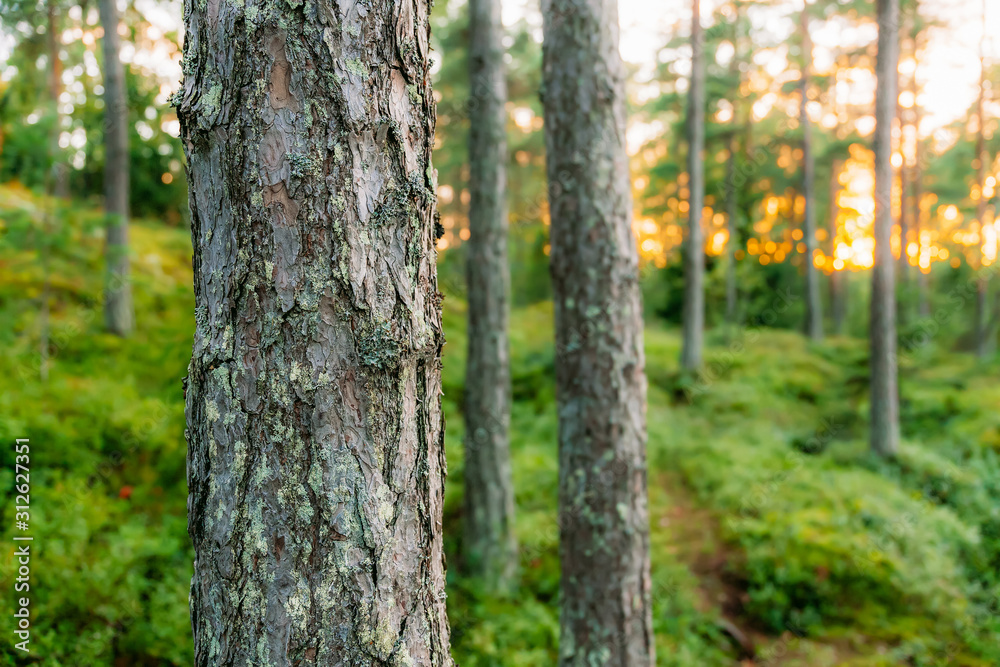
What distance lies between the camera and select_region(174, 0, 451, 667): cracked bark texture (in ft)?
3.96

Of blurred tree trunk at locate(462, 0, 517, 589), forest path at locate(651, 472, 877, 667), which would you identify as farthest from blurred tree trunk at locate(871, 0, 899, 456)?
blurred tree trunk at locate(462, 0, 517, 589)

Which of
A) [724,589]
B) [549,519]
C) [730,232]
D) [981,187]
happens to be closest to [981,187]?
[981,187]

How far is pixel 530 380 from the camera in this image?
42.6 feet

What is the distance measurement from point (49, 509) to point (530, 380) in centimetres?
912

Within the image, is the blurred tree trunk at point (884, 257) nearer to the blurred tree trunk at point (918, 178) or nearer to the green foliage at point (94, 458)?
the green foliage at point (94, 458)

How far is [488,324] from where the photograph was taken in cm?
647

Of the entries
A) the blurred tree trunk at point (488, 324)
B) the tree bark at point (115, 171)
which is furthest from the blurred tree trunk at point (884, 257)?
the tree bark at point (115, 171)

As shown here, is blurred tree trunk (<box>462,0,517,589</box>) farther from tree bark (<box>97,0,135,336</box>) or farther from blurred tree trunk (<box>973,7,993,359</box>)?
blurred tree trunk (<box>973,7,993,359</box>)

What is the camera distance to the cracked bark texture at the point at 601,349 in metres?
3.67

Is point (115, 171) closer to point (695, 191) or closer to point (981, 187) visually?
point (695, 191)

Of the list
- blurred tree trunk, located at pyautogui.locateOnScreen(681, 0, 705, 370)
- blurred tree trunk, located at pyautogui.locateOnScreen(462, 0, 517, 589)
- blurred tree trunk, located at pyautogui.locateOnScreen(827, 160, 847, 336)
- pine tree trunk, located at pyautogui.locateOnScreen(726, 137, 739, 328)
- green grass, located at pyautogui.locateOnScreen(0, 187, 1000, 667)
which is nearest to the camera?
green grass, located at pyautogui.locateOnScreen(0, 187, 1000, 667)

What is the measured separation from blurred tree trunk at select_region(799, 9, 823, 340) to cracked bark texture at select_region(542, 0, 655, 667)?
56.1 feet

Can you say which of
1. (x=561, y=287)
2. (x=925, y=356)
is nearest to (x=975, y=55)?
(x=925, y=356)

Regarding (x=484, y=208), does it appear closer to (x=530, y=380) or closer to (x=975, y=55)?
(x=530, y=380)
